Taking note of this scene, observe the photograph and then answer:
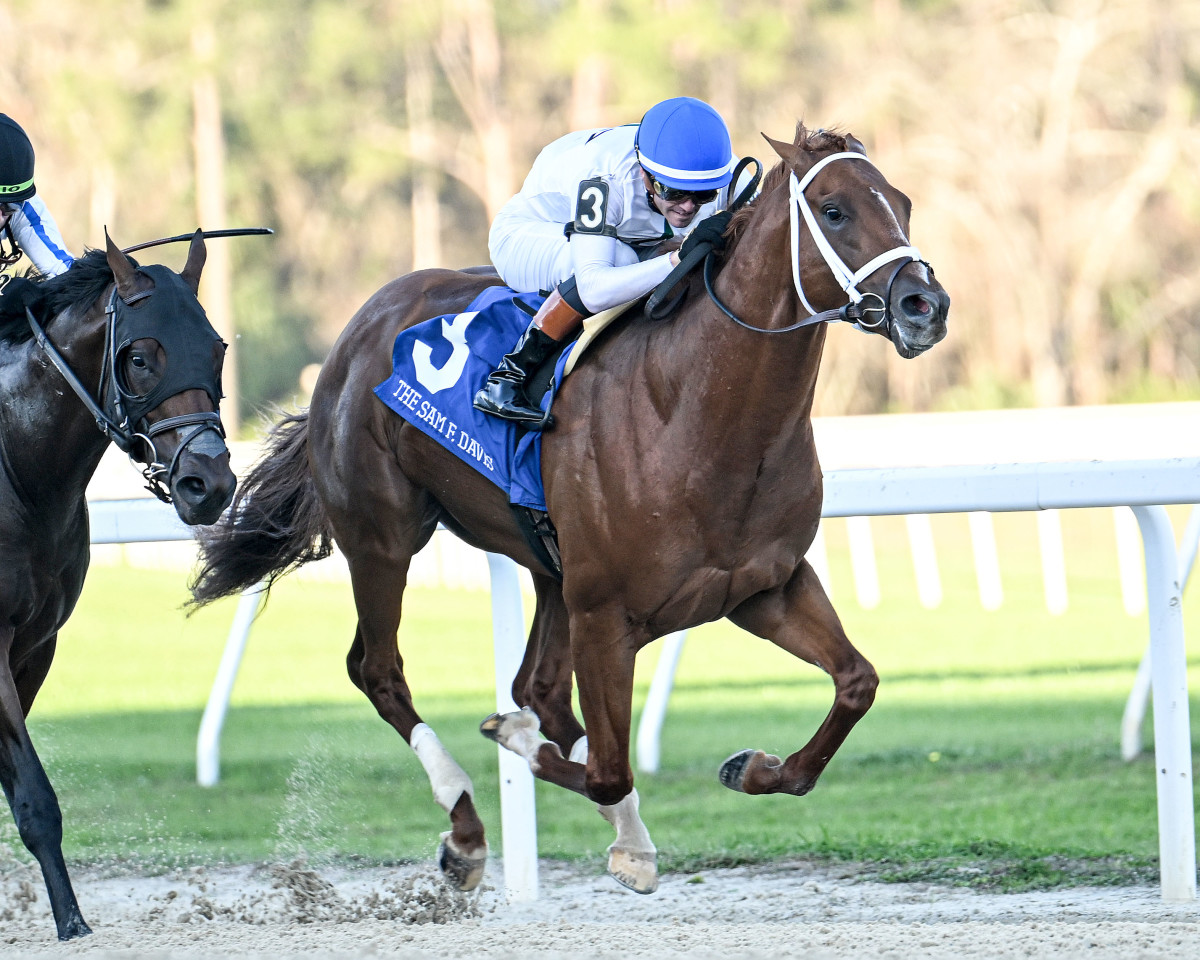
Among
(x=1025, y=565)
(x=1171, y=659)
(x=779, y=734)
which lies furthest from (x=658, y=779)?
(x=1025, y=565)

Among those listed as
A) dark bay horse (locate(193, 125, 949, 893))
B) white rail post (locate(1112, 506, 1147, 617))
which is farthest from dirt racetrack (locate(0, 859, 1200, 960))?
white rail post (locate(1112, 506, 1147, 617))

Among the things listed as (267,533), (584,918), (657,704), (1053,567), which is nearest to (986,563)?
(1053,567)

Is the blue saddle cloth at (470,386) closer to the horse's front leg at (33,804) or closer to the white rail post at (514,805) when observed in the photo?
the white rail post at (514,805)

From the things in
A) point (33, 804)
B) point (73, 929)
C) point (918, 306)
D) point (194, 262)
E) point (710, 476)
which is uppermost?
point (194, 262)

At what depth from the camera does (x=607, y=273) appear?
3.82 meters

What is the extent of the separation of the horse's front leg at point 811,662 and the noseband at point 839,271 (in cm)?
68

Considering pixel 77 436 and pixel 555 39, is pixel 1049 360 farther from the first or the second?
pixel 77 436

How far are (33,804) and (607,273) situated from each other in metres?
1.79

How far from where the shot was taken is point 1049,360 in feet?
76.9

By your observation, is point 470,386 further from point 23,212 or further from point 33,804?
point 33,804

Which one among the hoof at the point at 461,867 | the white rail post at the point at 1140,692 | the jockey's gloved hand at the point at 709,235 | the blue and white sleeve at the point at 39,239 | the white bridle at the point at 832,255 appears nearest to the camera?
the white bridle at the point at 832,255

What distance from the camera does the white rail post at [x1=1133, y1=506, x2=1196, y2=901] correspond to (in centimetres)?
398

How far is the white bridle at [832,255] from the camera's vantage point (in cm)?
326

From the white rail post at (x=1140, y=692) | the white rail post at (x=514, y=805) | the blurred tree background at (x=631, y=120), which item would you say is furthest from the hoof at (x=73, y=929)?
the blurred tree background at (x=631, y=120)
